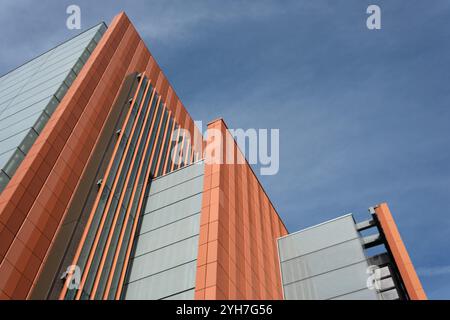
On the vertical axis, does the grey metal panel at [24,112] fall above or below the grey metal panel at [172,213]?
above

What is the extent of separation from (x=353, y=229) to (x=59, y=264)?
16.3 meters

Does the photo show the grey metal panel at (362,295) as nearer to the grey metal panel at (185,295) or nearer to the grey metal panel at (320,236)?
the grey metal panel at (320,236)

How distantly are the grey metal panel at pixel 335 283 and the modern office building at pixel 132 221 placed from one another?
0.06m

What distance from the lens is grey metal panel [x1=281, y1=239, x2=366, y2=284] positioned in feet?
73.1

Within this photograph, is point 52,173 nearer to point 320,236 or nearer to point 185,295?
point 185,295

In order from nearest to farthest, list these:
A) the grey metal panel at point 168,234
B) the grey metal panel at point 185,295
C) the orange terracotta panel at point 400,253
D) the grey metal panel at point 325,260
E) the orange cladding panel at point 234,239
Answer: the orange terracotta panel at point 400,253
the grey metal panel at point 185,295
the orange cladding panel at point 234,239
the grey metal panel at point 168,234
the grey metal panel at point 325,260

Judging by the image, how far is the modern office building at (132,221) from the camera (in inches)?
723

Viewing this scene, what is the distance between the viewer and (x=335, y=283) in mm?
21422

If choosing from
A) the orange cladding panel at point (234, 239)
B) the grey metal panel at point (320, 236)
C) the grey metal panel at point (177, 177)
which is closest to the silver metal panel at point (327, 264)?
the grey metal panel at point (320, 236)

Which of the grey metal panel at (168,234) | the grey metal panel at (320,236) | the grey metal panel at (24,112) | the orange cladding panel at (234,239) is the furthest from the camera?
the grey metal panel at (24,112)

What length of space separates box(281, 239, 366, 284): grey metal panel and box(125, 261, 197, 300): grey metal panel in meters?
7.83

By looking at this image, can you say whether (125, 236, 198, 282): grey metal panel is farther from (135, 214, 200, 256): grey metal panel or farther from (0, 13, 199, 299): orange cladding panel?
(0, 13, 199, 299): orange cladding panel

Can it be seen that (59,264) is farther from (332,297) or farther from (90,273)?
(332,297)

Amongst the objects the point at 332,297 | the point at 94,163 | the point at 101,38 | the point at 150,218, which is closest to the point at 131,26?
the point at 101,38
